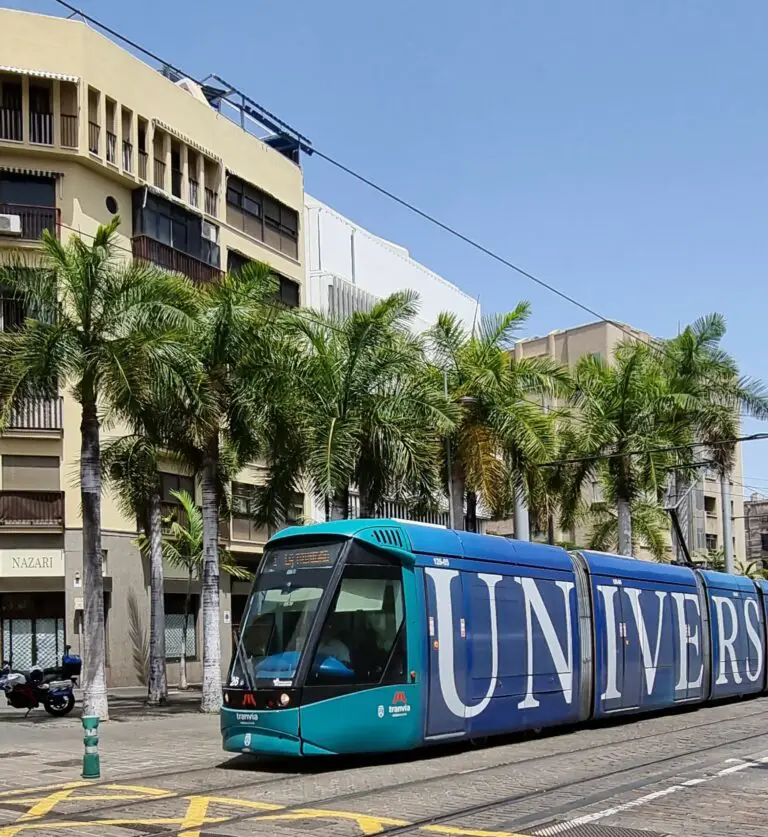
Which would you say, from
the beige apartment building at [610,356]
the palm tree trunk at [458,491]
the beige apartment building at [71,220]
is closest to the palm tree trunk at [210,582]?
the palm tree trunk at [458,491]

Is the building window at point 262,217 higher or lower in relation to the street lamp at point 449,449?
higher

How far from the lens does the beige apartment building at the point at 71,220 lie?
3591 cm

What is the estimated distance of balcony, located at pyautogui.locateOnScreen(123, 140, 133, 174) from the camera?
38594 mm

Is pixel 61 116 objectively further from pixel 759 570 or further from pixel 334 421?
pixel 759 570

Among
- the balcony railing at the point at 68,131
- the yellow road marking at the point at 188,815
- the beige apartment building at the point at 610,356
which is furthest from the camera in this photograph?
the beige apartment building at the point at 610,356

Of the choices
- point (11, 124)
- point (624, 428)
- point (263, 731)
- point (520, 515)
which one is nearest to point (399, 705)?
point (263, 731)

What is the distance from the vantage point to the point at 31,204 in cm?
3647

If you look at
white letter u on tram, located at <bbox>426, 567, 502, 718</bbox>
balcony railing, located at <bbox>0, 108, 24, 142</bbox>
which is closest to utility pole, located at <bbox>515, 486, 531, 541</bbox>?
white letter u on tram, located at <bbox>426, 567, 502, 718</bbox>

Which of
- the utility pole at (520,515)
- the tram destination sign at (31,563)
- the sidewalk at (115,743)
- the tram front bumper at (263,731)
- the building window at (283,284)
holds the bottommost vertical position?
the sidewalk at (115,743)

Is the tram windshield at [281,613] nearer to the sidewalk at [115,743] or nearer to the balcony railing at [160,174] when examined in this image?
the sidewalk at [115,743]

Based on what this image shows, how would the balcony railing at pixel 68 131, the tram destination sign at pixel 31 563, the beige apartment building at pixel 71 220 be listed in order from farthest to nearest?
the balcony railing at pixel 68 131, the beige apartment building at pixel 71 220, the tram destination sign at pixel 31 563

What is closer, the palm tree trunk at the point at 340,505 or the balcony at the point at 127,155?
the palm tree trunk at the point at 340,505

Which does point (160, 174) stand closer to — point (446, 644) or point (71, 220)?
point (71, 220)

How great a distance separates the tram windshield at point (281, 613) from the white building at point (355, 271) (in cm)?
3044
